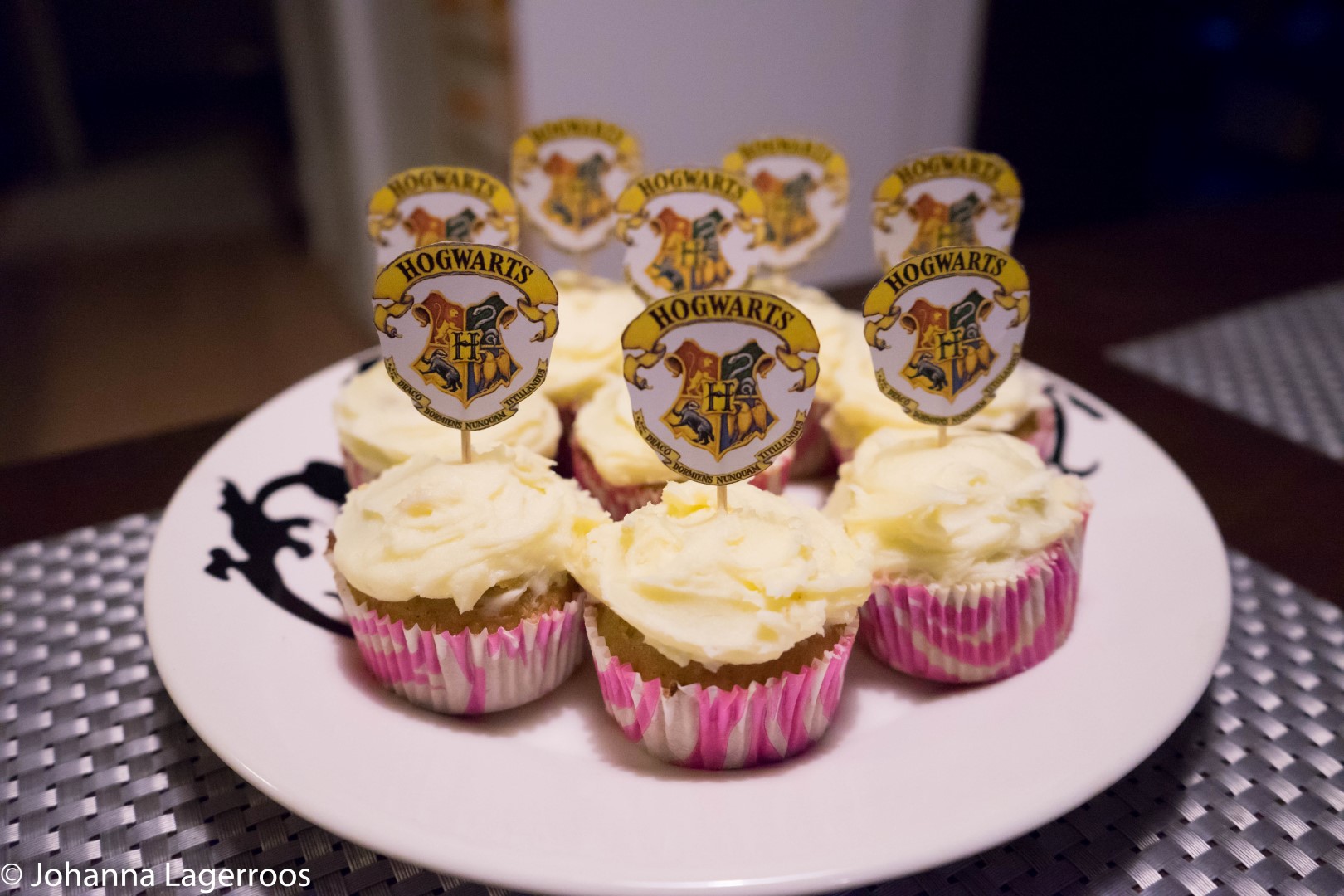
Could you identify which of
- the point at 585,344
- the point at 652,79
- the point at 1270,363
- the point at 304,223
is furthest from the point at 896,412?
the point at 304,223

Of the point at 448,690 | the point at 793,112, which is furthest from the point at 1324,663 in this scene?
the point at 793,112

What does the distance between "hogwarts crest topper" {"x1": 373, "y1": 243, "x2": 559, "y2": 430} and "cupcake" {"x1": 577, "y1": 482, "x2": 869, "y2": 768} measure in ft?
1.06

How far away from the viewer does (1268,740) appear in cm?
155

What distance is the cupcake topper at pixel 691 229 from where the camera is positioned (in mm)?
2178

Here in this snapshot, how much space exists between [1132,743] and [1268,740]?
375 mm

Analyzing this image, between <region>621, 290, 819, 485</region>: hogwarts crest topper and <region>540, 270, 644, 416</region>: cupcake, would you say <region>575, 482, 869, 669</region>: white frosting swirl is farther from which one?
<region>540, 270, 644, 416</region>: cupcake

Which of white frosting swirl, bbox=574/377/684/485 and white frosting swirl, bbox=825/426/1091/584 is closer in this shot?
white frosting swirl, bbox=825/426/1091/584

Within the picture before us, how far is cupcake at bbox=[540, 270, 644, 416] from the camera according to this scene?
2.23 metres

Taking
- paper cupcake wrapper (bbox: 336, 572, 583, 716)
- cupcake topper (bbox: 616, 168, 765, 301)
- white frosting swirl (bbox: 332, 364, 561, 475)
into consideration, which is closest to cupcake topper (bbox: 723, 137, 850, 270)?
cupcake topper (bbox: 616, 168, 765, 301)

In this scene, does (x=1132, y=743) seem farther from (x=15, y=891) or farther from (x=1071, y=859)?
(x=15, y=891)

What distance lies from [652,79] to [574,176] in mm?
1797

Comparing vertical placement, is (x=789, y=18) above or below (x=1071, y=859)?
above

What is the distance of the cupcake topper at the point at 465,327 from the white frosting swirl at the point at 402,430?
7.5 inches

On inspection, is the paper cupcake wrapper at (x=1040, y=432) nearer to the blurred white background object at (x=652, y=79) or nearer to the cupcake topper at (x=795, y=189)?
the cupcake topper at (x=795, y=189)
